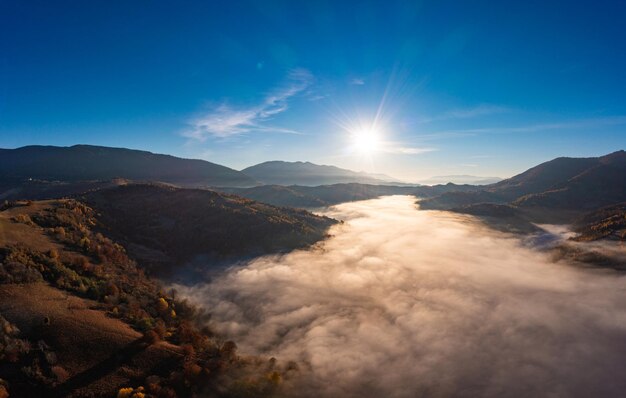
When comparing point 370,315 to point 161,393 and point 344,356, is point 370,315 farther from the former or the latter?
point 161,393

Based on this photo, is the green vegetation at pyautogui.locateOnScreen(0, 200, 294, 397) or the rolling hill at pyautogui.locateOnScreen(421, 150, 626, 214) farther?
the rolling hill at pyautogui.locateOnScreen(421, 150, 626, 214)

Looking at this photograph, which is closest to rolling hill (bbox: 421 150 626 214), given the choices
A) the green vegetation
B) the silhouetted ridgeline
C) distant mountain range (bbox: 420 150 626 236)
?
distant mountain range (bbox: 420 150 626 236)

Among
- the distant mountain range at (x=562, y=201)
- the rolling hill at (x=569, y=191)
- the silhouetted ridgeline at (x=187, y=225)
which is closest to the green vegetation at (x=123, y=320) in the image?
the silhouetted ridgeline at (x=187, y=225)

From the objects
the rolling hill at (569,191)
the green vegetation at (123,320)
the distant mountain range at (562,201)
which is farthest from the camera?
the rolling hill at (569,191)

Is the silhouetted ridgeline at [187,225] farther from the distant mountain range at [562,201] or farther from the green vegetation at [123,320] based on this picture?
the distant mountain range at [562,201]

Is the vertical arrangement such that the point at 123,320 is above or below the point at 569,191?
below

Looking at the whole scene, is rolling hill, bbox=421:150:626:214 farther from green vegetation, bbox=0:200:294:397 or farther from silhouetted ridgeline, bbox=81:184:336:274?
green vegetation, bbox=0:200:294:397

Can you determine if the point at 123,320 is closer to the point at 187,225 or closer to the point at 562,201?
the point at 187,225

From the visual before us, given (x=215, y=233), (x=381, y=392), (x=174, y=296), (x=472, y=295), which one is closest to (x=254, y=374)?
(x=381, y=392)

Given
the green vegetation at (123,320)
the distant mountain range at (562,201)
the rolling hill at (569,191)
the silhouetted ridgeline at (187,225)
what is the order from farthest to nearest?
the rolling hill at (569,191) → the distant mountain range at (562,201) → the silhouetted ridgeline at (187,225) → the green vegetation at (123,320)

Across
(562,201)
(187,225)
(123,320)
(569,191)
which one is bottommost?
(123,320)

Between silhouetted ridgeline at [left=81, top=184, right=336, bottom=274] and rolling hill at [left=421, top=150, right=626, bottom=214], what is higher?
rolling hill at [left=421, top=150, right=626, bottom=214]

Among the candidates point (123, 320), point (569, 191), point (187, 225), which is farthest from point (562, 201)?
point (123, 320)
